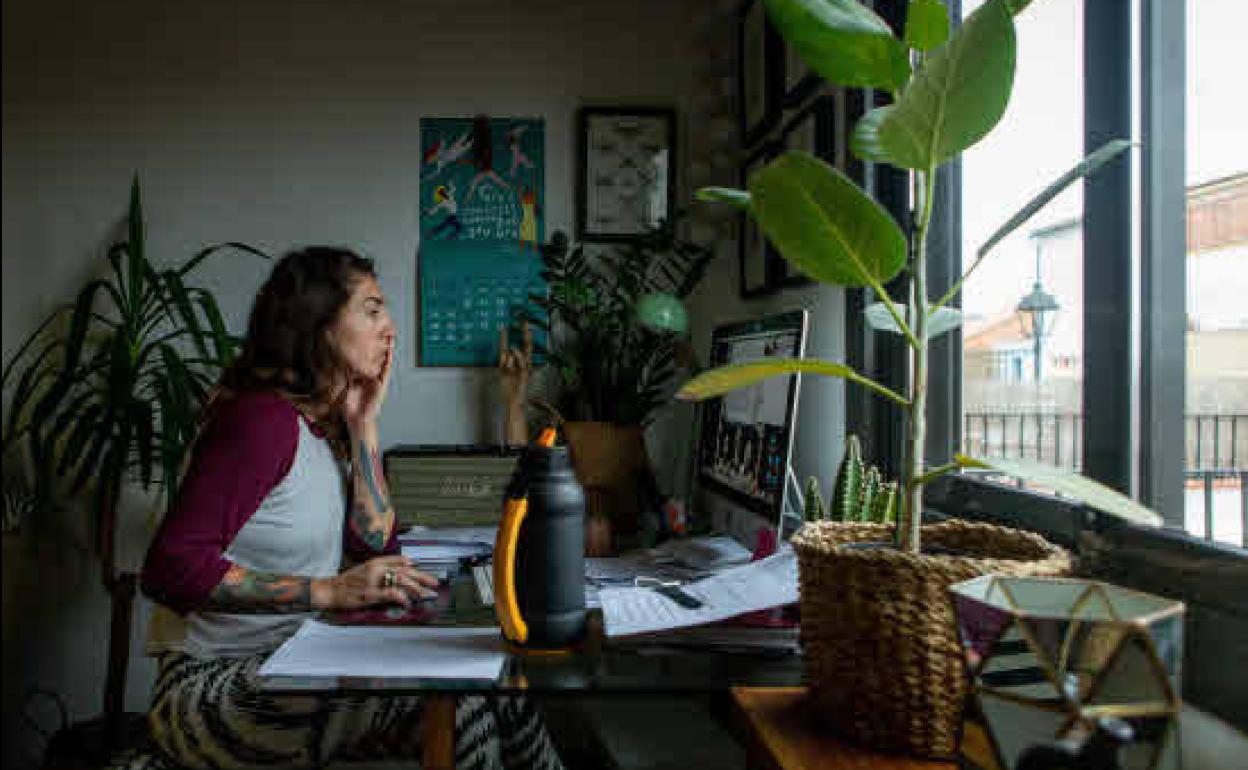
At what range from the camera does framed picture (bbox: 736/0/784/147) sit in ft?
7.09

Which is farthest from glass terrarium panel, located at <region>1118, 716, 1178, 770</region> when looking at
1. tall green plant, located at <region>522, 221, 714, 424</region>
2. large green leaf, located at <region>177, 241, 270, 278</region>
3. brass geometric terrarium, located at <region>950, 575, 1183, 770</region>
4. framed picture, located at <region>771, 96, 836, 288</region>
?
large green leaf, located at <region>177, 241, 270, 278</region>

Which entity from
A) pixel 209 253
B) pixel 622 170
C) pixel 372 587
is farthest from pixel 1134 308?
pixel 209 253

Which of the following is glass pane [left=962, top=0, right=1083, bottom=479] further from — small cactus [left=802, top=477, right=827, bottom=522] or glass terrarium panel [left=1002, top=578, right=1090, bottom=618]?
glass terrarium panel [left=1002, top=578, right=1090, bottom=618]

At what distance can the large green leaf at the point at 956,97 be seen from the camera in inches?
27.3

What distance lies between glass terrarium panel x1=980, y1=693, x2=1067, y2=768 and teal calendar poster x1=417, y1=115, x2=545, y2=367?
7.15 feet

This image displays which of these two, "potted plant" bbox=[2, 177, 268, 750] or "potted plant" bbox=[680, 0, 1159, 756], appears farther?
"potted plant" bbox=[2, 177, 268, 750]

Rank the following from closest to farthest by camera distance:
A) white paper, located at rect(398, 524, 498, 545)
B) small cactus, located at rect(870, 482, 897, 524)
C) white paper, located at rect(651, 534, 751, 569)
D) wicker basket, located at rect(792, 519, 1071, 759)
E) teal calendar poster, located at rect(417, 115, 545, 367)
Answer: wicker basket, located at rect(792, 519, 1071, 759) → small cactus, located at rect(870, 482, 897, 524) → white paper, located at rect(651, 534, 751, 569) → white paper, located at rect(398, 524, 498, 545) → teal calendar poster, located at rect(417, 115, 545, 367)

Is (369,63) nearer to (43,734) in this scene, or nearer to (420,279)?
(420,279)

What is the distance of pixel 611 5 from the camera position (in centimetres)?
270

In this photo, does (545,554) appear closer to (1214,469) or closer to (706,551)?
(706,551)

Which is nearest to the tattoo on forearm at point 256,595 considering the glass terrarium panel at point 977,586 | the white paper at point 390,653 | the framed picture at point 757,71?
the white paper at point 390,653

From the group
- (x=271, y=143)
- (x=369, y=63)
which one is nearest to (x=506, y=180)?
(x=369, y=63)

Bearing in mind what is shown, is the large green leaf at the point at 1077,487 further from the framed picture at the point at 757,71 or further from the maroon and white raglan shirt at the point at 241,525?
the framed picture at the point at 757,71

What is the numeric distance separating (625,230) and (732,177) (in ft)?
1.20
